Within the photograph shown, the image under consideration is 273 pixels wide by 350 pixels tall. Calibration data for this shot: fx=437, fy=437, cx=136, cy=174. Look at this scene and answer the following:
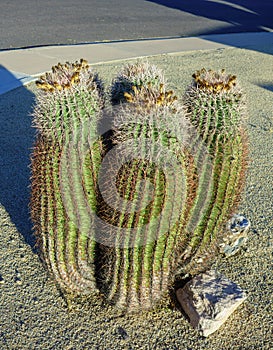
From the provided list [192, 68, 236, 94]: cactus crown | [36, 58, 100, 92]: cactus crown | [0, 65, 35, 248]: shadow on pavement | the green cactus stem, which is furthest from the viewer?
[0, 65, 35, 248]: shadow on pavement

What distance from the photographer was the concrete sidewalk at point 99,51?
771 centimetres

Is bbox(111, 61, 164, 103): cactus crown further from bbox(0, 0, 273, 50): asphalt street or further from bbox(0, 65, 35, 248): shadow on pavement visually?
bbox(0, 0, 273, 50): asphalt street

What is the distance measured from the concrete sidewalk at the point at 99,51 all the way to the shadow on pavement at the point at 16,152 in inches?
7.7

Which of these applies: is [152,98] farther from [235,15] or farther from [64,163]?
[235,15]

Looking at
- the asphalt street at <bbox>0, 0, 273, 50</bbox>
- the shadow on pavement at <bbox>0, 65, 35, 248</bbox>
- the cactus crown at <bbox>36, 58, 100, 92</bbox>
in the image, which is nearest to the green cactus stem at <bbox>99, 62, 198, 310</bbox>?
the cactus crown at <bbox>36, 58, 100, 92</bbox>

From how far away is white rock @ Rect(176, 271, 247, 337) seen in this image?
294 cm

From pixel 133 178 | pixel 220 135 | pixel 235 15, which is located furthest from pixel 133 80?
pixel 235 15

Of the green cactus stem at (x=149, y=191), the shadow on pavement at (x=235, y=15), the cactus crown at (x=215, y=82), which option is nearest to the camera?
the green cactus stem at (x=149, y=191)

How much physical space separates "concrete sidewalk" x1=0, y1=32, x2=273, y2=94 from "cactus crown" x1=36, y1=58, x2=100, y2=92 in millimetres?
4487

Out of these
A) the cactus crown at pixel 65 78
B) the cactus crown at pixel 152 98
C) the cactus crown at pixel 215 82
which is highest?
the cactus crown at pixel 215 82

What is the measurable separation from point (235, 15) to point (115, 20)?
16.6 feet

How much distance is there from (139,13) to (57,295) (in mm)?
13172

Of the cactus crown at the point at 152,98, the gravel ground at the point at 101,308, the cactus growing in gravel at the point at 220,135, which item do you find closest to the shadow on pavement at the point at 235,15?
the gravel ground at the point at 101,308

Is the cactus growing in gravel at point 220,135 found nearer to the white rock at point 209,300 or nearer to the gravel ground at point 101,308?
the white rock at point 209,300
